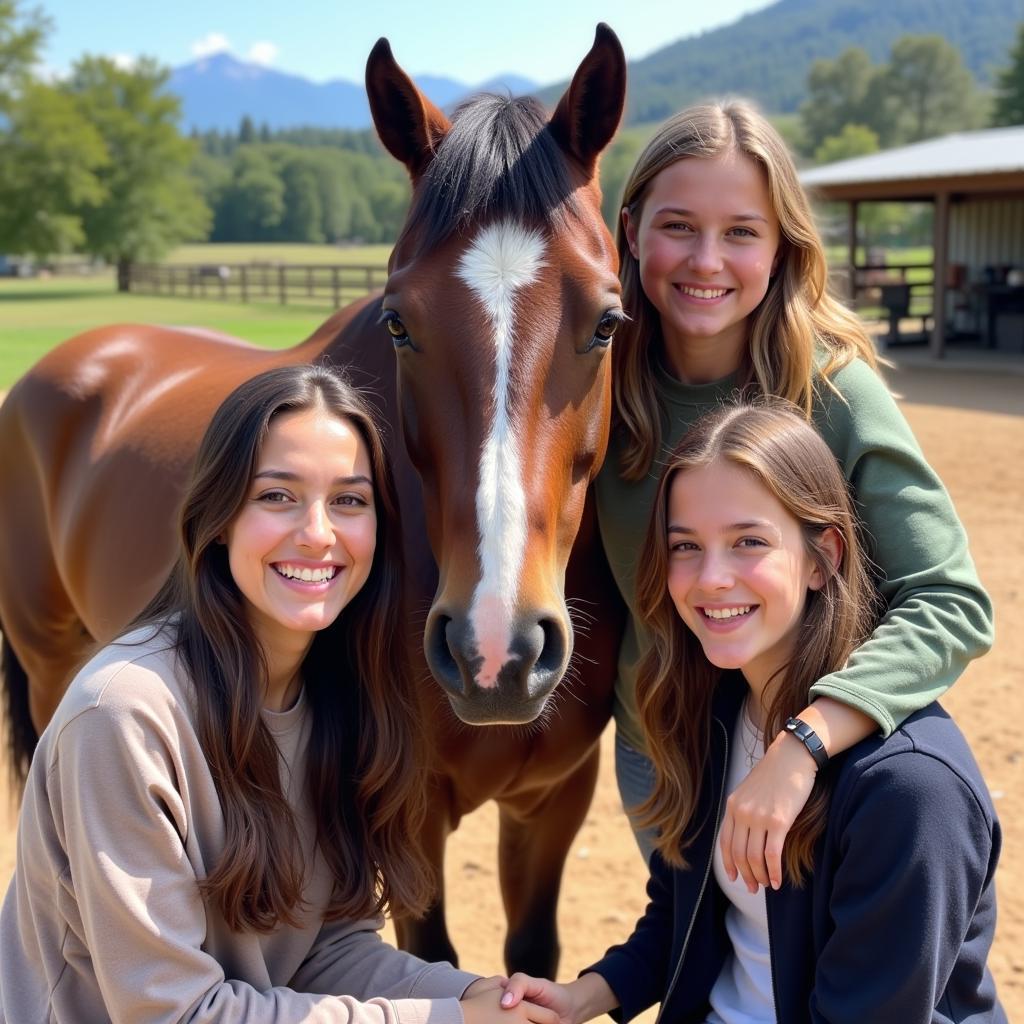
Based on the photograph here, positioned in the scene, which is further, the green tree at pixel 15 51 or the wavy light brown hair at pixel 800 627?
the green tree at pixel 15 51

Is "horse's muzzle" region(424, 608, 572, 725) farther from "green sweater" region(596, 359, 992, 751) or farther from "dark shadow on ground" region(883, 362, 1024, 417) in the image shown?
"dark shadow on ground" region(883, 362, 1024, 417)

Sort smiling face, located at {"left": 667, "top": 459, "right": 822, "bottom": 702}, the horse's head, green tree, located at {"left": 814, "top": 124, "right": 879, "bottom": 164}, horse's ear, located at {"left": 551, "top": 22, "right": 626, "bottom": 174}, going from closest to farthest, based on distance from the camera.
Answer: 1. the horse's head
2. smiling face, located at {"left": 667, "top": 459, "right": 822, "bottom": 702}
3. horse's ear, located at {"left": 551, "top": 22, "right": 626, "bottom": 174}
4. green tree, located at {"left": 814, "top": 124, "right": 879, "bottom": 164}

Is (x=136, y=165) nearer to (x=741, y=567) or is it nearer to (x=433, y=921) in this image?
(x=433, y=921)

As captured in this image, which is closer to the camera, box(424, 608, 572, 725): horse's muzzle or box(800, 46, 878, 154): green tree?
box(424, 608, 572, 725): horse's muzzle

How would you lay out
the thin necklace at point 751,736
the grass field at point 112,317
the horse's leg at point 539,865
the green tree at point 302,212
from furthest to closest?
the green tree at point 302,212
the grass field at point 112,317
the horse's leg at point 539,865
the thin necklace at point 751,736

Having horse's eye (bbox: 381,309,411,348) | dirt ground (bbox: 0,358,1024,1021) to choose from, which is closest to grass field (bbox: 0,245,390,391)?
dirt ground (bbox: 0,358,1024,1021)

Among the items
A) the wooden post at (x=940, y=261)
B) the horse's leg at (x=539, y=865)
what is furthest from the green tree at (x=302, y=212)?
the horse's leg at (x=539, y=865)

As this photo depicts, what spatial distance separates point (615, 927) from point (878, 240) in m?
78.9

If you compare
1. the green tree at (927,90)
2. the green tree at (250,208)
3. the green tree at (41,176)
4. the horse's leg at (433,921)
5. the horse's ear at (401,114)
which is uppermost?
the green tree at (927,90)

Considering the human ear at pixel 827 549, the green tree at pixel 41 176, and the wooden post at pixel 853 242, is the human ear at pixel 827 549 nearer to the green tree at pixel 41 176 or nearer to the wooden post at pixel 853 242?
the wooden post at pixel 853 242

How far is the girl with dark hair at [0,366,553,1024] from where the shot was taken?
1628 millimetres

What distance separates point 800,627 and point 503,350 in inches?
28.6

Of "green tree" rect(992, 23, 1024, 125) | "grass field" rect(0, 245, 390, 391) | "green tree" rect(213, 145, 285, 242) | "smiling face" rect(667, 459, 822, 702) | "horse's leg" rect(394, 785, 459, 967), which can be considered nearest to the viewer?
"smiling face" rect(667, 459, 822, 702)

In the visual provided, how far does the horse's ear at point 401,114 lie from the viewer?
82.9 inches
